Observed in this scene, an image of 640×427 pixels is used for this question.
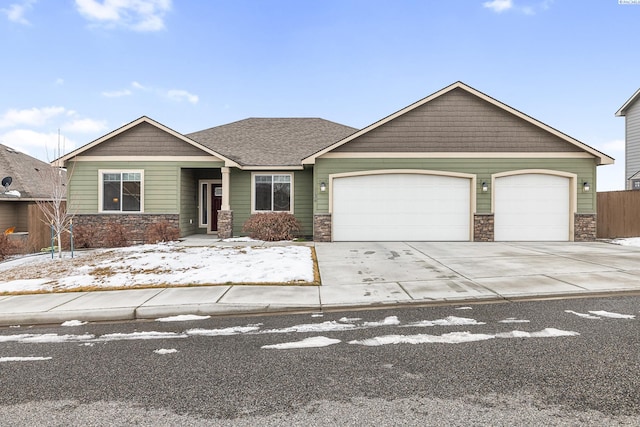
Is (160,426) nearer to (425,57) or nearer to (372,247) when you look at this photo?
(372,247)

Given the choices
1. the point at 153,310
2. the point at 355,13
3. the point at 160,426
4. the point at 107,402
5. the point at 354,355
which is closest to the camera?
the point at 160,426

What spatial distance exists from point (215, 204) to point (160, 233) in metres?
3.95

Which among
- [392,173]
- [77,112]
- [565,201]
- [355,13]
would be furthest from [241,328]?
[77,112]

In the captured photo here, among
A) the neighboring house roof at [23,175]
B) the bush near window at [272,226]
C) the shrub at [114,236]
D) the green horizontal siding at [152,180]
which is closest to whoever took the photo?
the shrub at [114,236]

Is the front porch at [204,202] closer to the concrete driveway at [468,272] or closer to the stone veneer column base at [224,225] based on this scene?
the stone veneer column base at [224,225]

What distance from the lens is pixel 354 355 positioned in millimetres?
3734

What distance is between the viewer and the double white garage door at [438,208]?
557 inches

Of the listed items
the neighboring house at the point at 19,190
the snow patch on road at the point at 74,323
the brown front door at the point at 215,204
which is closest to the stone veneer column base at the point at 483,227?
the brown front door at the point at 215,204

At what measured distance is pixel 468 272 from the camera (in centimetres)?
785

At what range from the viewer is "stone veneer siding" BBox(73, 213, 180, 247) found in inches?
584

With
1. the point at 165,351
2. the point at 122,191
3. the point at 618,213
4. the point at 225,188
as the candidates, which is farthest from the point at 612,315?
the point at 122,191

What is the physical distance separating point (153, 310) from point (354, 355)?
3.48m

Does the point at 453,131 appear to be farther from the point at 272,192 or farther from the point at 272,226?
the point at 272,226

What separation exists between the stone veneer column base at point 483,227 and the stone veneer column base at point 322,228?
19.7 ft
